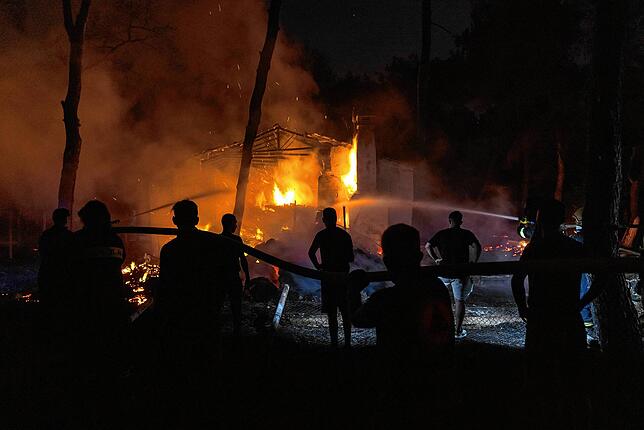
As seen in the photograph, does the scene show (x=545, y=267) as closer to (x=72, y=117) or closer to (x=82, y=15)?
(x=72, y=117)

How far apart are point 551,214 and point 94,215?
12.2 feet

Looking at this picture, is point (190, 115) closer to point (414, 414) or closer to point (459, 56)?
point (459, 56)

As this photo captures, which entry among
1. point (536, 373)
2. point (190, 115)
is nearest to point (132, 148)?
point (190, 115)

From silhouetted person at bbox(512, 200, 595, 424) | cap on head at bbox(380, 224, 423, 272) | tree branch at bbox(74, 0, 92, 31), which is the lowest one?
silhouetted person at bbox(512, 200, 595, 424)

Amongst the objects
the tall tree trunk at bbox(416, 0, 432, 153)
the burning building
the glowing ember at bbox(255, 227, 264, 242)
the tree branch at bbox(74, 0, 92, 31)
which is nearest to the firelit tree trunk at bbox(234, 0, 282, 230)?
the burning building

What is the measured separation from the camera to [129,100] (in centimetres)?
2408

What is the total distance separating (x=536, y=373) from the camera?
4.01m

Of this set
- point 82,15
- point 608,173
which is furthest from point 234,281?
point 82,15

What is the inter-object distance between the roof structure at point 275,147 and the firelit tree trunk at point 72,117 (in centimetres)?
645

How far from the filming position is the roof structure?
18891 millimetres

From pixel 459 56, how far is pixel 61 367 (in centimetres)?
2427

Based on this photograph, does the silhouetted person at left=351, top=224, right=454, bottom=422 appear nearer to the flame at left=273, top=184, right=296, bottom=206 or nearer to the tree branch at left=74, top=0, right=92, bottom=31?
the tree branch at left=74, top=0, right=92, bottom=31

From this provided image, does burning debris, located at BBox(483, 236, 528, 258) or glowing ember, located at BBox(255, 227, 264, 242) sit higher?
glowing ember, located at BBox(255, 227, 264, 242)

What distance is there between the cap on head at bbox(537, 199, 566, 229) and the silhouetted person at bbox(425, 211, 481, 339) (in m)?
3.86
